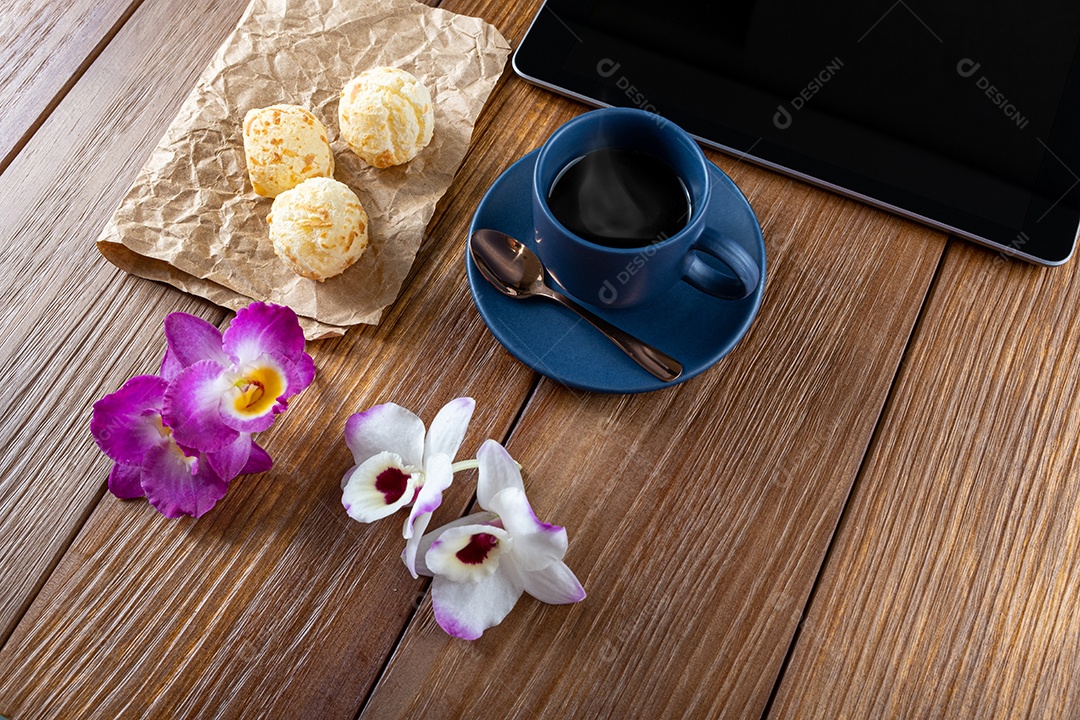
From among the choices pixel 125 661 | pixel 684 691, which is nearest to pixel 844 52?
pixel 684 691

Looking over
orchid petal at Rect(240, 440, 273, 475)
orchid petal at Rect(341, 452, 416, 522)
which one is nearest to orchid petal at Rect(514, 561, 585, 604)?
orchid petal at Rect(341, 452, 416, 522)

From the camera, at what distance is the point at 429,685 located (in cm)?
54

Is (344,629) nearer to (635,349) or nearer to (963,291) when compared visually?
(635,349)

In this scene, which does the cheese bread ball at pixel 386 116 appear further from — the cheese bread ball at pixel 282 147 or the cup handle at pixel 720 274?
the cup handle at pixel 720 274

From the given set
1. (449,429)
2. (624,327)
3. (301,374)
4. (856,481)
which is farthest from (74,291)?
(856,481)

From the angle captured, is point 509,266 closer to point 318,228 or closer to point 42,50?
point 318,228

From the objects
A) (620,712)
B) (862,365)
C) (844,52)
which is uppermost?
(844,52)

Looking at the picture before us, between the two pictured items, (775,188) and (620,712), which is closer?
(620,712)

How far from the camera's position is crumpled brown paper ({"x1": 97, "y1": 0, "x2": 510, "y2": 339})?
65 centimetres

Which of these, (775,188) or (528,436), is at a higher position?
(775,188)

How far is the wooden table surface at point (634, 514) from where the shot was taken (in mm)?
540

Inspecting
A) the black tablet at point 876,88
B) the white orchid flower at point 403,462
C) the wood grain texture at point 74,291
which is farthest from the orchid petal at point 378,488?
the black tablet at point 876,88

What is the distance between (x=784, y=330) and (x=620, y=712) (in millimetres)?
323

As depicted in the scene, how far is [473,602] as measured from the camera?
54 centimetres
